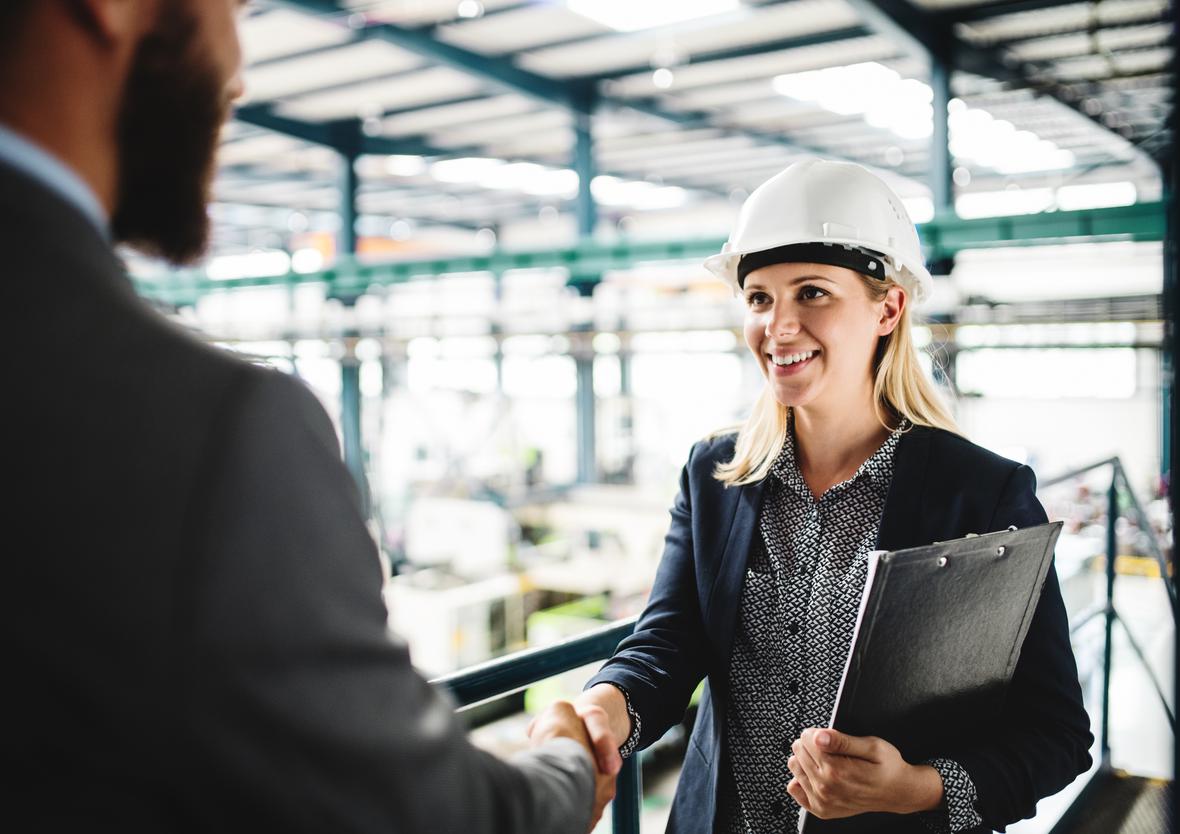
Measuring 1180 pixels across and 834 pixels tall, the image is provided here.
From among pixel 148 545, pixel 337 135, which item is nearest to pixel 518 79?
pixel 337 135

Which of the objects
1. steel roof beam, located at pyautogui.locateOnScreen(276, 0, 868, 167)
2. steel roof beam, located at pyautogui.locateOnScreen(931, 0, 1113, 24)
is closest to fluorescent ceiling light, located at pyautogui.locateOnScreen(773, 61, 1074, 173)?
steel roof beam, located at pyautogui.locateOnScreen(931, 0, 1113, 24)

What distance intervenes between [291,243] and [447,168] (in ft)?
24.6

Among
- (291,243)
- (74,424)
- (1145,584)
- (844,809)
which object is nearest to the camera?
(74,424)

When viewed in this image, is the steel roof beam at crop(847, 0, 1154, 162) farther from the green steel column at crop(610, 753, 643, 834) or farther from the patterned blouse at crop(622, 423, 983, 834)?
the green steel column at crop(610, 753, 643, 834)

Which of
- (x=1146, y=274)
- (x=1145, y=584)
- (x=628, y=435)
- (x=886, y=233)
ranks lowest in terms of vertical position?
(x=1145, y=584)

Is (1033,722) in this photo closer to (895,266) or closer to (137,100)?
(895,266)

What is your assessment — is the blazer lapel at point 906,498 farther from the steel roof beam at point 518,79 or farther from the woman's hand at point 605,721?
the steel roof beam at point 518,79

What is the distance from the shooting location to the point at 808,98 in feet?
35.0

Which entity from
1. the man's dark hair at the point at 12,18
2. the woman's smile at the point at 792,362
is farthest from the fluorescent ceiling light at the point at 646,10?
the man's dark hair at the point at 12,18

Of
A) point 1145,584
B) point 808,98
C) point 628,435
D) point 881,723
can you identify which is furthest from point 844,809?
point 628,435

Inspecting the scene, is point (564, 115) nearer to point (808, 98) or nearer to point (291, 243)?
point (808, 98)

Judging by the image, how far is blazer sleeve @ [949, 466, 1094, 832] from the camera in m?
1.37

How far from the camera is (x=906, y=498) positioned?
150 centimetres

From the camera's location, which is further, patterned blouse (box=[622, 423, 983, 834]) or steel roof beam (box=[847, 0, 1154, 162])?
steel roof beam (box=[847, 0, 1154, 162])
